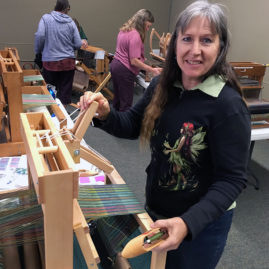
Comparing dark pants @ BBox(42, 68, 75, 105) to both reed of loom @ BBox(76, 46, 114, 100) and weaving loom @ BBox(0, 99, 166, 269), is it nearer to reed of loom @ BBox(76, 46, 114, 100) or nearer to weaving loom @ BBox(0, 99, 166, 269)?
reed of loom @ BBox(76, 46, 114, 100)

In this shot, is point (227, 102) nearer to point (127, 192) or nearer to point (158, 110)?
point (158, 110)

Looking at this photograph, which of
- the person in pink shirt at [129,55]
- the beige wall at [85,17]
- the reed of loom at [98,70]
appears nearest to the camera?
the person in pink shirt at [129,55]

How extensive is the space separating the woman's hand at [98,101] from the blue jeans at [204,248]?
53 cm

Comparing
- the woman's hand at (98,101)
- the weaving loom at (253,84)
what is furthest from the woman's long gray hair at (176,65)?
→ the weaving loom at (253,84)

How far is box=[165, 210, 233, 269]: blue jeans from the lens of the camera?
99 cm

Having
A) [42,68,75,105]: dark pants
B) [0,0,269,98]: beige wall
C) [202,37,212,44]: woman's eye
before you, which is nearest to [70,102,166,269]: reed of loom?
[202,37,212,44]: woman's eye

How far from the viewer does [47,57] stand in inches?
137

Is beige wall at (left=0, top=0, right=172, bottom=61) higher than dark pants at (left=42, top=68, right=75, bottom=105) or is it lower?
higher

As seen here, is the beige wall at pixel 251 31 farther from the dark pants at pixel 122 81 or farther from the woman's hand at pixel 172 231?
the woman's hand at pixel 172 231

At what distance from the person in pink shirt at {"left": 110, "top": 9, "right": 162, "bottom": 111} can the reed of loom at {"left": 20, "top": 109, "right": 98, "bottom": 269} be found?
250 cm

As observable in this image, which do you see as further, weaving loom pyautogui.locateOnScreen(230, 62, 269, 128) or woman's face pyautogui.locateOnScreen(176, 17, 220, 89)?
weaving loom pyautogui.locateOnScreen(230, 62, 269, 128)

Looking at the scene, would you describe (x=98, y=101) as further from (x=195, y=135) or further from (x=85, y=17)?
(x=85, y=17)

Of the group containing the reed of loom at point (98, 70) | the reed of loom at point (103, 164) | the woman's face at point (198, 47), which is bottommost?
the reed of loom at point (98, 70)

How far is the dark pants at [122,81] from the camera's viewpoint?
3406 millimetres
